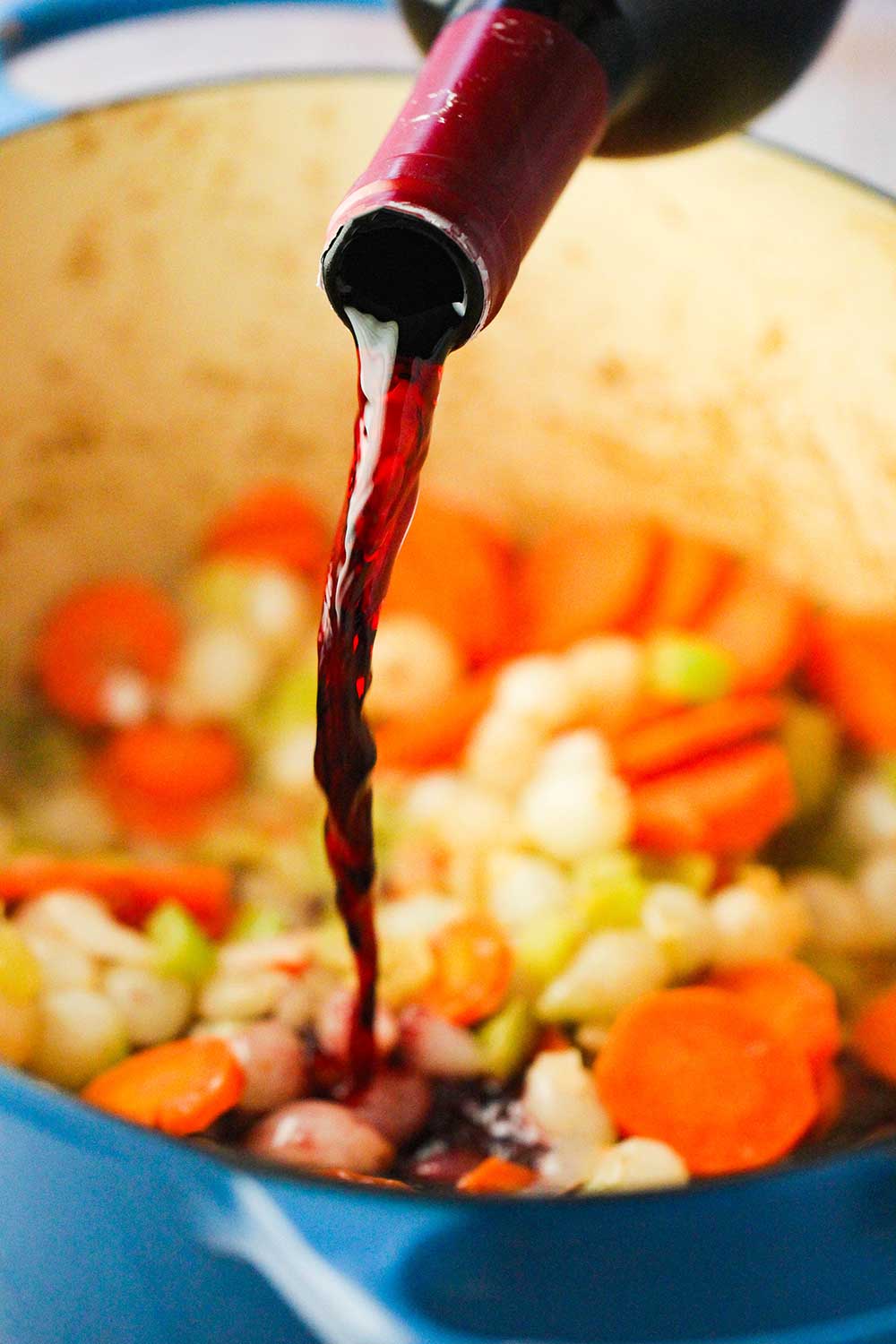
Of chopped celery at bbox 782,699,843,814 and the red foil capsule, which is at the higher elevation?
the red foil capsule

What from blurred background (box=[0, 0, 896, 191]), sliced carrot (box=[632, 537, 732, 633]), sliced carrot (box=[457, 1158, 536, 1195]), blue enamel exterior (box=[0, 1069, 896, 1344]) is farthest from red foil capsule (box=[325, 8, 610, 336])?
blurred background (box=[0, 0, 896, 191])

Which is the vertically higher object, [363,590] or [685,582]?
[363,590]

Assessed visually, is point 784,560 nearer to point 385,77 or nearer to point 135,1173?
point 385,77

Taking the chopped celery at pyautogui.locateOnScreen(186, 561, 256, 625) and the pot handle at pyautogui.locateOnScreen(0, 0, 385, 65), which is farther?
the chopped celery at pyautogui.locateOnScreen(186, 561, 256, 625)

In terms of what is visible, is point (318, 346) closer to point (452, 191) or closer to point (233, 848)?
point (233, 848)

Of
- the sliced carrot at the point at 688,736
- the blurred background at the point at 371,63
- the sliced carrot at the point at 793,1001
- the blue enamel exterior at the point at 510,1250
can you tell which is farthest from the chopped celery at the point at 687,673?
the blurred background at the point at 371,63

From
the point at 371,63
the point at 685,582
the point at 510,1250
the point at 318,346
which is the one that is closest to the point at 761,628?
the point at 685,582

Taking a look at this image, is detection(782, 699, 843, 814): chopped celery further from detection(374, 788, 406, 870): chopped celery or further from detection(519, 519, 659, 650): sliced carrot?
detection(374, 788, 406, 870): chopped celery
